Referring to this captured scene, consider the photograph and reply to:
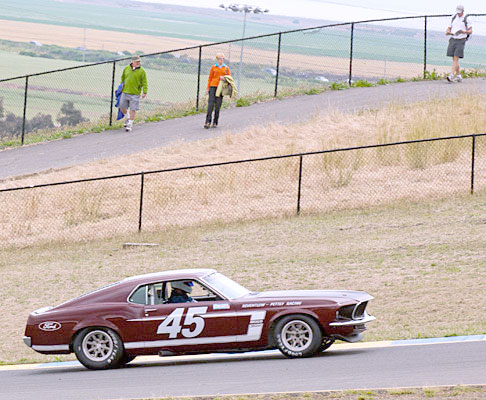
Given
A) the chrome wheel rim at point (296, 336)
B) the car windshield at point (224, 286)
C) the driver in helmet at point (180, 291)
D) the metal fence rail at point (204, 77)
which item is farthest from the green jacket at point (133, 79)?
the metal fence rail at point (204, 77)

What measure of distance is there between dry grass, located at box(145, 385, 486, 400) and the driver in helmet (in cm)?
257

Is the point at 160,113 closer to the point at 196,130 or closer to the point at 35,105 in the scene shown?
the point at 196,130

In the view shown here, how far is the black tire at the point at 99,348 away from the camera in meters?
A: 12.3

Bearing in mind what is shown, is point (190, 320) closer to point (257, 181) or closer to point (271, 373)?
point (271, 373)

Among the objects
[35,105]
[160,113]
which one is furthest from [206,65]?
[160,113]

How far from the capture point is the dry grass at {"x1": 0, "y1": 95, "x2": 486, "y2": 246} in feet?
79.9

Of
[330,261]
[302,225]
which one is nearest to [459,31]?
[302,225]

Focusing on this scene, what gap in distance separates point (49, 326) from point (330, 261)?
7.51 metres

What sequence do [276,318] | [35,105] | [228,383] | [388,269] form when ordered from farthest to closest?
[35,105]
[388,269]
[276,318]
[228,383]

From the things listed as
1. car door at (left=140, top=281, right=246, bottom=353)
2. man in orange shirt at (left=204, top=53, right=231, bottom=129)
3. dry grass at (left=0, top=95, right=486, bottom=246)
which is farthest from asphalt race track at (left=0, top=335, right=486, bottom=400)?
man in orange shirt at (left=204, top=53, right=231, bottom=129)

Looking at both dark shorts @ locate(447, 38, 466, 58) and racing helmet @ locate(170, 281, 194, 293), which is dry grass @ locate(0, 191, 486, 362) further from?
dark shorts @ locate(447, 38, 466, 58)

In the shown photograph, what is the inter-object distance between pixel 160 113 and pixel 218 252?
1556 centimetres

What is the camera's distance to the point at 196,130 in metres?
31.5

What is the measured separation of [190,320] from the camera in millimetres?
11945
